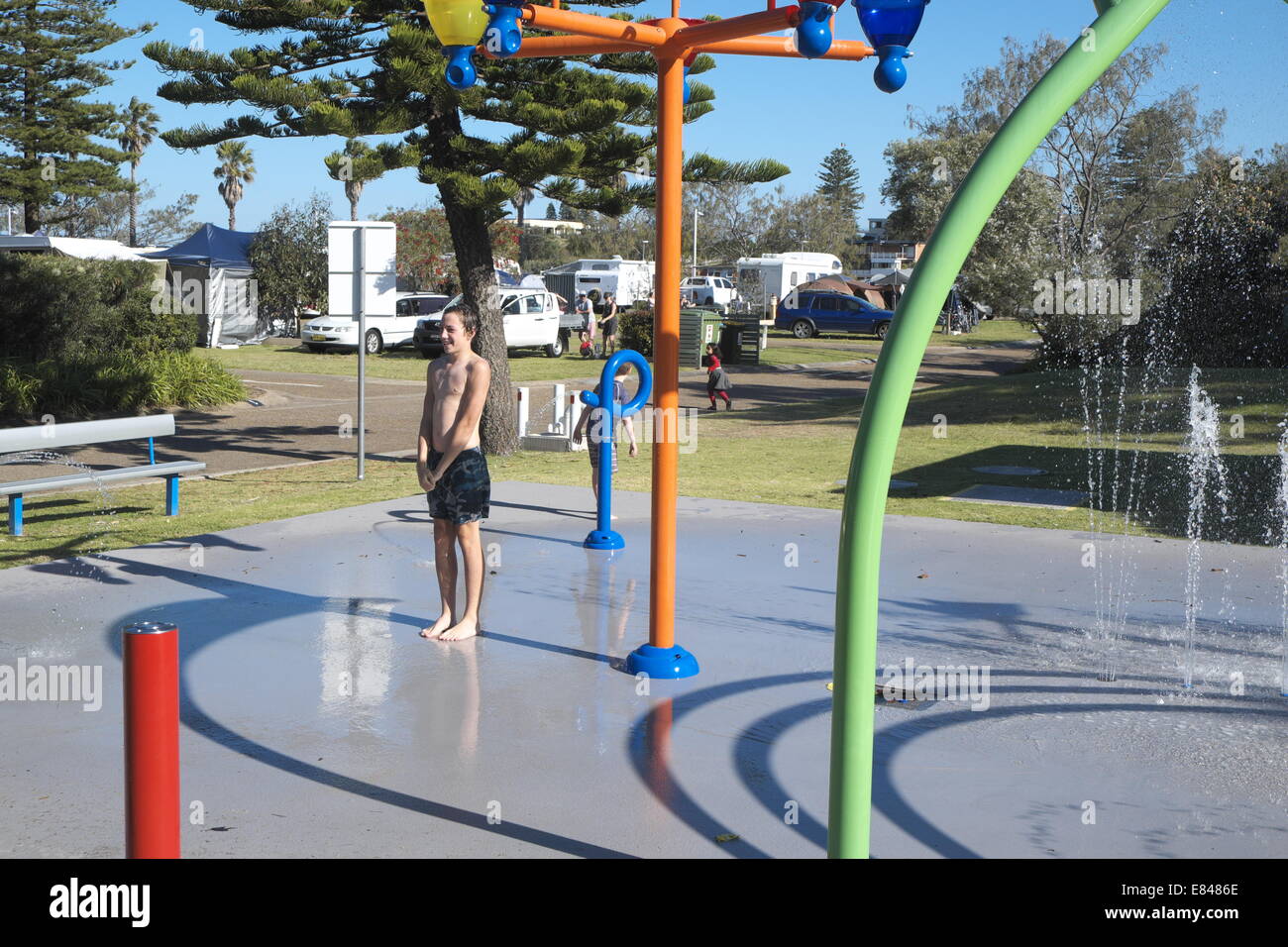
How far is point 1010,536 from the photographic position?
9.47 meters

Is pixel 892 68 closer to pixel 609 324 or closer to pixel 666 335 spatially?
pixel 666 335

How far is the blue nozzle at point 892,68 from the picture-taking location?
401 centimetres

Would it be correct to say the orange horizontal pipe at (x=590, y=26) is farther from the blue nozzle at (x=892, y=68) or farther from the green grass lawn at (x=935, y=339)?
the green grass lawn at (x=935, y=339)

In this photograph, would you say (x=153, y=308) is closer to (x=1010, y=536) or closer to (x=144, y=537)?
(x=144, y=537)

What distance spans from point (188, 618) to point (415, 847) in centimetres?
334

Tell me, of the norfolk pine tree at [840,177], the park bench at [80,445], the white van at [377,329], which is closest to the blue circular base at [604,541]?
the park bench at [80,445]

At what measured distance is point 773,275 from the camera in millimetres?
51250

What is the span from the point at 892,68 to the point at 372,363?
26.9 meters

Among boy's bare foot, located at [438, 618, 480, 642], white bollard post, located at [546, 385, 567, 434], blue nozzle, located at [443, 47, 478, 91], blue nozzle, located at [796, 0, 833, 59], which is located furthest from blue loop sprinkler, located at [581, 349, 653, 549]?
white bollard post, located at [546, 385, 567, 434]

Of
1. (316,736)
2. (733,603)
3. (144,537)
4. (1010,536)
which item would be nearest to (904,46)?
(316,736)

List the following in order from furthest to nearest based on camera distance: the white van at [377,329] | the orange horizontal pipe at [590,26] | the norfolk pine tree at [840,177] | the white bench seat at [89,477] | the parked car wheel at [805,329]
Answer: the norfolk pine tree at [840,177] → the parked car wheel at [805,329] → the white van at [377,329] → the white bench seat at [89,477] → the orange horizontal pipe at [590,26]

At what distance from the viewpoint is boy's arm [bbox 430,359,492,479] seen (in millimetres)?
6270

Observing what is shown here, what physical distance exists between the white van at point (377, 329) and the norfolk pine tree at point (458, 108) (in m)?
17.9

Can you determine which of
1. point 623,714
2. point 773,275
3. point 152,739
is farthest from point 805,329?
point 152,739
